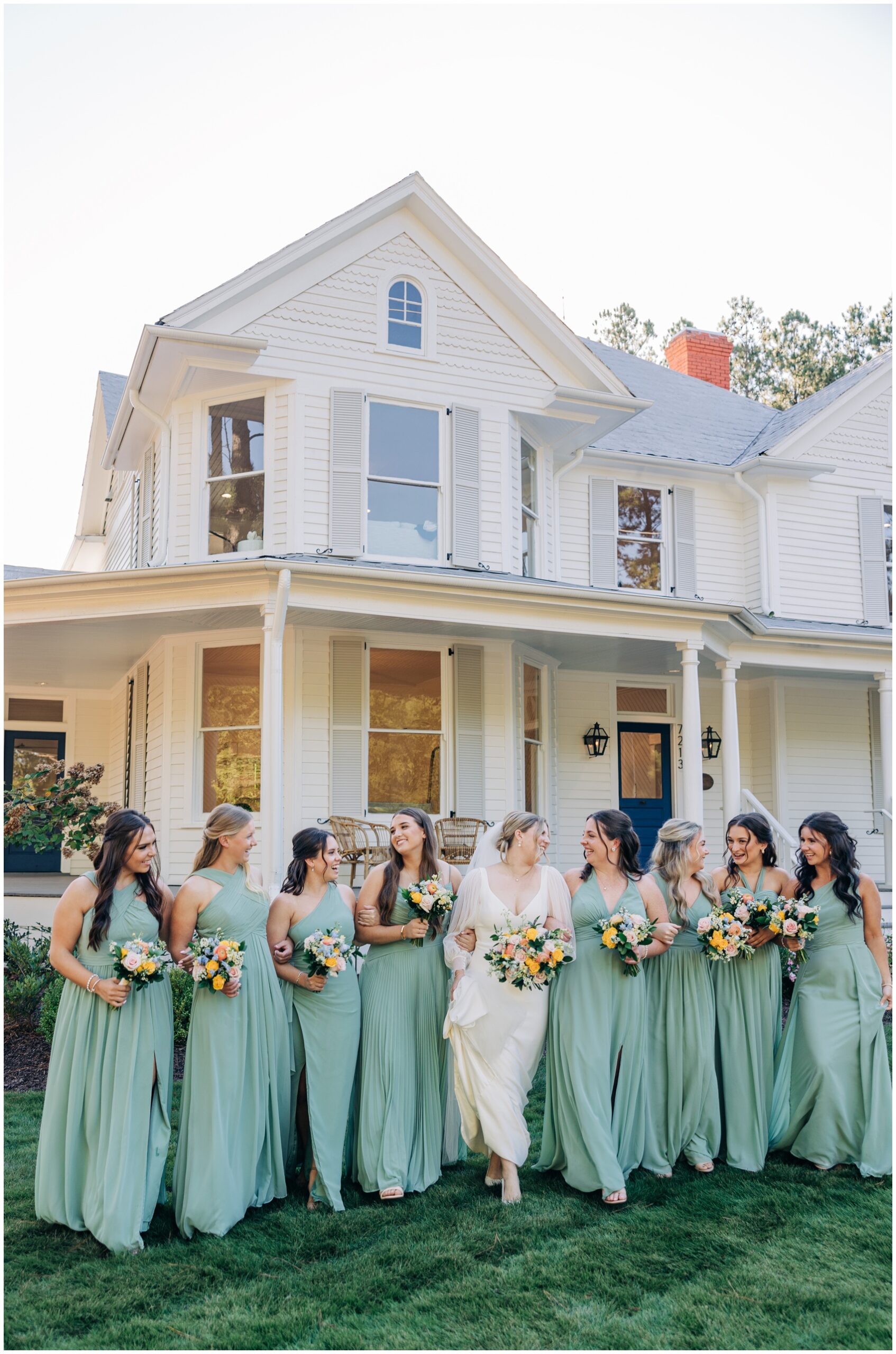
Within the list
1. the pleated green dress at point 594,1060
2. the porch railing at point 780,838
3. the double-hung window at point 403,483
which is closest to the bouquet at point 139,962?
the pleated green dress at point 594,1060

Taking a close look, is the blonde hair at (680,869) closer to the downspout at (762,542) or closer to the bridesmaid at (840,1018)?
the bridesmaid at (840,1018)

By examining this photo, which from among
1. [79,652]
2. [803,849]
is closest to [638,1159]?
[803,849]

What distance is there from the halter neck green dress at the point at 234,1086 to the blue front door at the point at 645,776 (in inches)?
391

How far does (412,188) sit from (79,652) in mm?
6633

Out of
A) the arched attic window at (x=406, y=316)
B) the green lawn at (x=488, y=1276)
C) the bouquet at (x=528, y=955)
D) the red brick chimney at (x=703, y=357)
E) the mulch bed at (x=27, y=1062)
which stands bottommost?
the mulch bed at (x=27, y=1062)

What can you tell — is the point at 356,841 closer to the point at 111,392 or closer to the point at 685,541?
the point at 685,541

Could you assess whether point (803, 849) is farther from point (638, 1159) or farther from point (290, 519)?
point (290, 519)

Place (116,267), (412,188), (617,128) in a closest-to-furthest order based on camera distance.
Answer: (617,128) < (116,267) < (412,188)

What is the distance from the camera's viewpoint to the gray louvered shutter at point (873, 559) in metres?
15.4

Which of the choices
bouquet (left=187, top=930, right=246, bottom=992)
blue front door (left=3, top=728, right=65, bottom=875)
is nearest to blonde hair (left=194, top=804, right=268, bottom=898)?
bouquet (left=187, top=930, right=246, bottom=992)

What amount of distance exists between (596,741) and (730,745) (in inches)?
88.6

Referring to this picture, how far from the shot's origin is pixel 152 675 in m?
12.2

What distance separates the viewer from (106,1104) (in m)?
4.58

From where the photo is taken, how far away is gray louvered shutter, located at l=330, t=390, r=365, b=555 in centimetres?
1144
